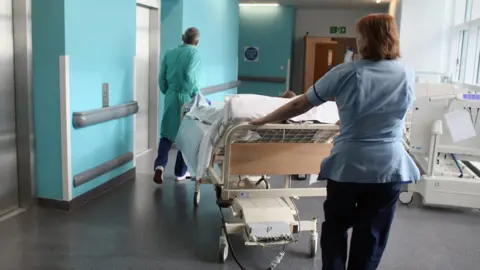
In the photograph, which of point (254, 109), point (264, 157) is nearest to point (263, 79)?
point (264, 157)

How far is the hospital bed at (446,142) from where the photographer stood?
14.1ft

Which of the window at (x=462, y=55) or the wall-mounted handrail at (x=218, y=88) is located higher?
the window at (x=462, y=55)

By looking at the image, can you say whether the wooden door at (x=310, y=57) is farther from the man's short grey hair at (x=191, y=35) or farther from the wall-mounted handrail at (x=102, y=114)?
the wall-mounted handrail at (x=102, y=114)

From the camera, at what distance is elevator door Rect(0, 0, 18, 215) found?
12.4 ft

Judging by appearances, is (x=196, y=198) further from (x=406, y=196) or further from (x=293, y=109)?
(x=293, y=109)

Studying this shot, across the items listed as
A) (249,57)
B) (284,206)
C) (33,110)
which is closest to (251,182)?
(284,206)

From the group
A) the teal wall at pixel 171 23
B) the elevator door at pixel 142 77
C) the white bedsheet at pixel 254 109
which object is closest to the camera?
the white bedsheet at pixel 254 109

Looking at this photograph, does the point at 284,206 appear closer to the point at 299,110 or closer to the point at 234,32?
the point at 299,110

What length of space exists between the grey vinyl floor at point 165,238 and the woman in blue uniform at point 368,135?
0.95 metres

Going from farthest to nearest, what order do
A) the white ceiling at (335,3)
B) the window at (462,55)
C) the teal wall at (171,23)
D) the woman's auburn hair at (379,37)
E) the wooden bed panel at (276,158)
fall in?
1. the white ceiling at (335,3)
2. the window at (462,55)
3. the teal wall at (171,23)
4. the wooden bed panel at (276,158)
5. the woman's auburn hair at (379,37)

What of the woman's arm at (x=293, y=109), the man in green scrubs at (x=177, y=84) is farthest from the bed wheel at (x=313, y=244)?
the man in green scrubs at (x=177, y=84)

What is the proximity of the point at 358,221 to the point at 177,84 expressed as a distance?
299 centimetres

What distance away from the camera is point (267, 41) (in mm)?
11172

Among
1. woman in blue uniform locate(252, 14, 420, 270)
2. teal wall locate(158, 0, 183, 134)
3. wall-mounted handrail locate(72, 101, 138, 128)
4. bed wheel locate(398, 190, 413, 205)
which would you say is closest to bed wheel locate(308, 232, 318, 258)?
woman in blue uniform locate(252, 14, 420, 270)
